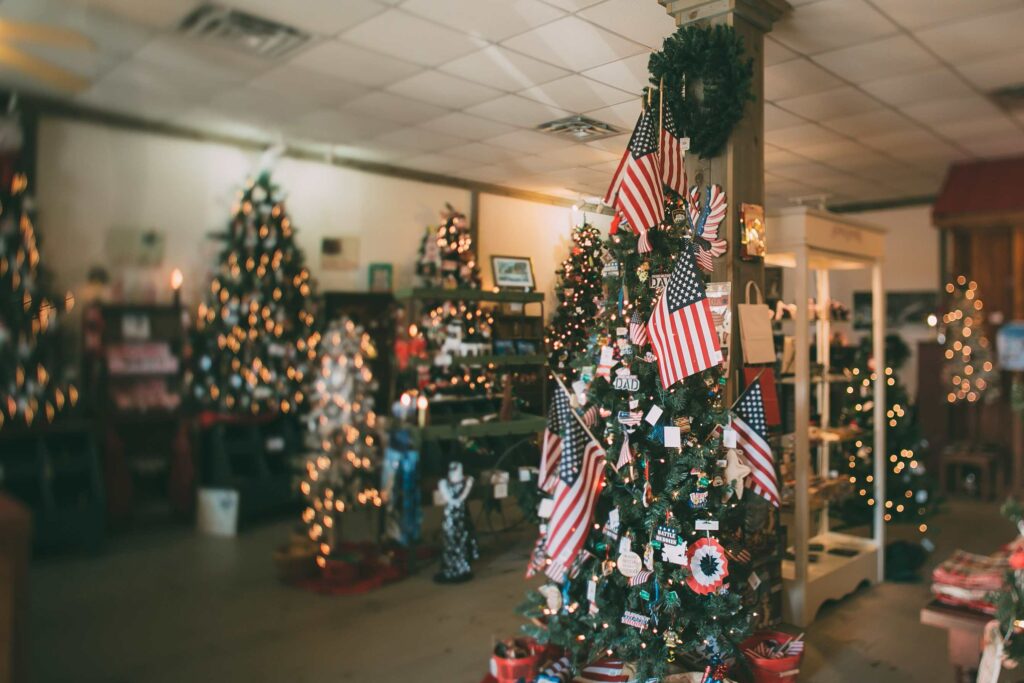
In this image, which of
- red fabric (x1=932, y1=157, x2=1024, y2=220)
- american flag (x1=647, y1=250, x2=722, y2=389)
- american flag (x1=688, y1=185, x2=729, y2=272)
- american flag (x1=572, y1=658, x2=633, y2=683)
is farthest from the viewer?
red fabric (x1=932, y1=157, x2=1024, y2=220)

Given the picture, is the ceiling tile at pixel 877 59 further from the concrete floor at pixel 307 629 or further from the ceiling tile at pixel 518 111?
the concrete floor at pixel 307 629

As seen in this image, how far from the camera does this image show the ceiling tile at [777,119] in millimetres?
5245

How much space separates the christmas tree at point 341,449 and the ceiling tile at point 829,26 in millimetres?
2867

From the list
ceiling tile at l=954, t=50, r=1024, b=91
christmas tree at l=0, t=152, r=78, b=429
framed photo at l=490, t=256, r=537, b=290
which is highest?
ceiling tile at l=954, t=50, r=1024, b=91

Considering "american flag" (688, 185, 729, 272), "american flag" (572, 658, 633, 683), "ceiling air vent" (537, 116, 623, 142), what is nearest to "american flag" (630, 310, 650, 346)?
"american flag" (688, 185, 729, 272)

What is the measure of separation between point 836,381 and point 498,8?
322cm

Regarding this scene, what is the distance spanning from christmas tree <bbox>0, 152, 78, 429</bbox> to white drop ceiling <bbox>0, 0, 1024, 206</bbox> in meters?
0.23

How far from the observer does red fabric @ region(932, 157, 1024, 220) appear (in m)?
7.02

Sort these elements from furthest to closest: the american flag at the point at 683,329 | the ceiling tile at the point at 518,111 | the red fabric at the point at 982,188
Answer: the red fabric at the point at 982,188, the ceiling tile at the point at 518,111, the american flag at the point at 683,329

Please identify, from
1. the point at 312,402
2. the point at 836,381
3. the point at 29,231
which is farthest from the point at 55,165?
A: the point at 836,381

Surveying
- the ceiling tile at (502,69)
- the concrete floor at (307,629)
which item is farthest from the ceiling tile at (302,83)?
the concrete floor at (307,629)

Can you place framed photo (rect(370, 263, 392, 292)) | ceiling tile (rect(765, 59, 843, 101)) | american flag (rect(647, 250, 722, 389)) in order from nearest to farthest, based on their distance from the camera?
framed photo (rect(370, 263, 392, 292)) → american flag (rect(647, 250, 722, 389)) → ceiling tile (rect(765, 59, 843, 101))

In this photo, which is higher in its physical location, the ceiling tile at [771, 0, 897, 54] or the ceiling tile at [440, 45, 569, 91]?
the ceiling tile at [771, 0, 897, 54]

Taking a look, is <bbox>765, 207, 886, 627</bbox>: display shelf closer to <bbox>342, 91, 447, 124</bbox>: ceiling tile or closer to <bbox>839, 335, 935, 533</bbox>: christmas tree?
<bbox>839, 335, 935, 533</bbox>: christmas tree
